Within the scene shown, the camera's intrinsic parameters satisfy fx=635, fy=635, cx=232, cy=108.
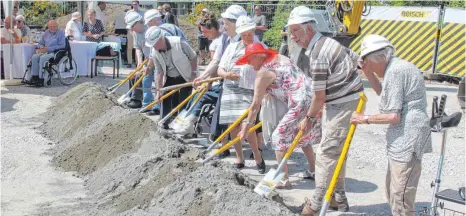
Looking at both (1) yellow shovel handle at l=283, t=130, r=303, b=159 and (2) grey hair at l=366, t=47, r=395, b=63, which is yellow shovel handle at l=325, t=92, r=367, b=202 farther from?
(1) yellow shovel handle at l=283, t=130, r=303, b=159

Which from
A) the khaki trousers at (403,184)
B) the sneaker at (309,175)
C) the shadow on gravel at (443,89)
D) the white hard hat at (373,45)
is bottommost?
the sneaker at (309,175)

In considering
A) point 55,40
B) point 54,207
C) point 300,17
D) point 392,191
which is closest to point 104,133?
point 54,207

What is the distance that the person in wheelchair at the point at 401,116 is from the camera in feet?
14.7

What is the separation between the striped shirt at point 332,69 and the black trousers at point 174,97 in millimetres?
3834

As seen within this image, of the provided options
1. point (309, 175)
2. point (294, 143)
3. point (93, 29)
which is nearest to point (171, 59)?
point (309, 175)

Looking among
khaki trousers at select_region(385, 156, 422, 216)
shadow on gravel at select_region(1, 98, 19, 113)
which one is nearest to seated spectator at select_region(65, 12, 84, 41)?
shadow on gravel at select_region(1, 98, 19, 113)

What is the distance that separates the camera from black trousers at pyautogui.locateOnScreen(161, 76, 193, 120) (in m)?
9.03

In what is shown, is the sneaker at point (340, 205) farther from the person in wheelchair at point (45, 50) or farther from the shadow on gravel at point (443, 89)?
the shadow on gravel at point (443, 89)

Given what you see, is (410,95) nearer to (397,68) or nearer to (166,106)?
(397,68)

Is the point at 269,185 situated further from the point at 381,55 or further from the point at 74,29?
the point at 74,29

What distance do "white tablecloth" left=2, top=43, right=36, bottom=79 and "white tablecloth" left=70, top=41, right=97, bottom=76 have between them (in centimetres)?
119

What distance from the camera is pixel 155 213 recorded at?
5191 mm

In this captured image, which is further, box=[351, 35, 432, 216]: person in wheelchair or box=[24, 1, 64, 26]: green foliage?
box=[24, 1, 64, 26]: green foliage

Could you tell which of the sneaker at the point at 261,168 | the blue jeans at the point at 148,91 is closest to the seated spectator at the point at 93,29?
the blue jeans at the point at 148,91
